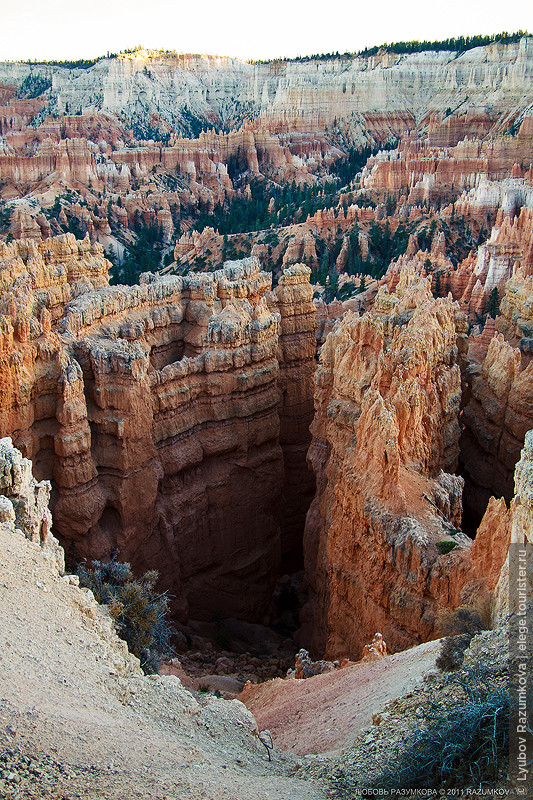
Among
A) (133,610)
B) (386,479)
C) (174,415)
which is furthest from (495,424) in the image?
(133,610)

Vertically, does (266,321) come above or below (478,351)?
above

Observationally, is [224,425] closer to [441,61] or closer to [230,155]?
Result: [230,155]

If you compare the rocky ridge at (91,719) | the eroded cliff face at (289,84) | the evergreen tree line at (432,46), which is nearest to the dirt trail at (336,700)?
the rocky ridge at (91,719)

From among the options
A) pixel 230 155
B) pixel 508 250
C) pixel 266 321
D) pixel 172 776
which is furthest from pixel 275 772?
pixel 230 155

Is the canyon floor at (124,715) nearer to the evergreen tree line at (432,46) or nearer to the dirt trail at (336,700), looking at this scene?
the dirt trail at (336,700)

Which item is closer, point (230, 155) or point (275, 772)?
point (275, 772)

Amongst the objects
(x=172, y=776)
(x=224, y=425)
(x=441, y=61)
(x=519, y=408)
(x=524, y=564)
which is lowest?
(x=224, y=425)

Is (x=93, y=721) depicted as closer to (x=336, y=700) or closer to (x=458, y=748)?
(x=458, y=748)
